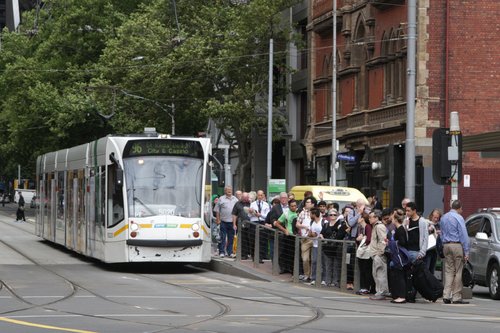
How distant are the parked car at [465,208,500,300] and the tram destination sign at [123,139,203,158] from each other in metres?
6.54

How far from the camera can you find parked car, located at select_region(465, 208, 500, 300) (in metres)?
22.2

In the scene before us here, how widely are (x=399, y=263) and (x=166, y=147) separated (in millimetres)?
8166

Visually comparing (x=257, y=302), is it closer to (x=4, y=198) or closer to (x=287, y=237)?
(x=287, y=237)

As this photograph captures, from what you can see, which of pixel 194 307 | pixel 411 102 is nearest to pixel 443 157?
pixel 411 102

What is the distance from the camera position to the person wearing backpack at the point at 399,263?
20.4 m

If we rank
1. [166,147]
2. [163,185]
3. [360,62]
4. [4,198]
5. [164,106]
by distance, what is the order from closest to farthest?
[163,185], [166,147], [360,62], [164,106], [4,198]

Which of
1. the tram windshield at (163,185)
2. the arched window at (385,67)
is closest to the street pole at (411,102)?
the tram windshield at (163,185)

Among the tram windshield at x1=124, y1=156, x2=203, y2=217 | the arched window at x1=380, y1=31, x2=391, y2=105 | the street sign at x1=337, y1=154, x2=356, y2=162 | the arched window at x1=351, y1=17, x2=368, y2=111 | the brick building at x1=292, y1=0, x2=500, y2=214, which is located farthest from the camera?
the arched window at x1=351, y1=17, x2=368, y2=111

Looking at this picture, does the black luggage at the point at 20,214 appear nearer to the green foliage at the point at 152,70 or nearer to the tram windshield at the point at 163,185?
the green foliage at the point at 152,70

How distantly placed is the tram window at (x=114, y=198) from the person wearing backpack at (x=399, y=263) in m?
7.60

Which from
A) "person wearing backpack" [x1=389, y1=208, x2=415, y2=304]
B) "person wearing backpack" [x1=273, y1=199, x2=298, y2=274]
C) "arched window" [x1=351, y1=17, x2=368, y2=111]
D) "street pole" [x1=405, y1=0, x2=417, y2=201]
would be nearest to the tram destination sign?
"person wearing backpack" [x1=273, y1=199, x2=298, y2=274]

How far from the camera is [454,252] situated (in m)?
20.6

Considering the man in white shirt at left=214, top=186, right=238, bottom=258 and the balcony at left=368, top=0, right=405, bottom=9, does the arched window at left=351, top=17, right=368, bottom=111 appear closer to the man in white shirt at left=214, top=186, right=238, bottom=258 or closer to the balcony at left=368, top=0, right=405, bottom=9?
the balcony at left=368, top=0, right=405, bottom=9

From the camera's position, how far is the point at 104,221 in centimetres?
2719
